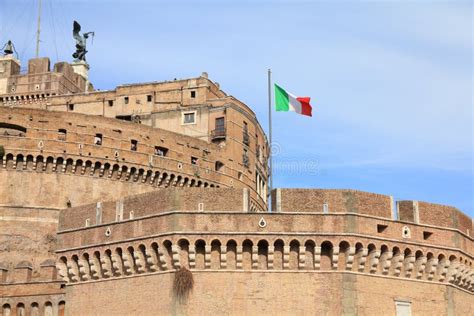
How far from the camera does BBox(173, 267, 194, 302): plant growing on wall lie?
24.3 meters

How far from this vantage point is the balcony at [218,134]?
56.7m

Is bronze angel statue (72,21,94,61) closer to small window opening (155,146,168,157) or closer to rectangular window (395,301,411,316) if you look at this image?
small window opening (155,146,168,157)

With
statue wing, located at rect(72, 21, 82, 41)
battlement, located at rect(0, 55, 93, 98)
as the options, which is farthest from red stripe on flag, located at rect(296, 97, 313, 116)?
statue wing, located at rect(72, 21, 82, 41)

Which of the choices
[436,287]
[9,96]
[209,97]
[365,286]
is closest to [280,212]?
[365,286]

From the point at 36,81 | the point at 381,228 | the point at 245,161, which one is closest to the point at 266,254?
the point at 381,228

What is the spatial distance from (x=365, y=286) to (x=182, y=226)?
577cm

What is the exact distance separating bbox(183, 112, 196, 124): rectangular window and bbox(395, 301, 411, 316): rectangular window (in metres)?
34.2

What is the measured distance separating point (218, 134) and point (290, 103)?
1042 inches

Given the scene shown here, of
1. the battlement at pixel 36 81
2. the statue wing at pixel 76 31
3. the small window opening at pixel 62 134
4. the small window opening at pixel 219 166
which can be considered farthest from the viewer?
the statue wing at pixel 76 31

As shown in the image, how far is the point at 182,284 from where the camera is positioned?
24.3 m

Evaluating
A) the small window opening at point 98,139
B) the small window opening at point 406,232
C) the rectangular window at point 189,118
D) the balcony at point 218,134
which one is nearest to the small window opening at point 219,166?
the balcony at point 218,134

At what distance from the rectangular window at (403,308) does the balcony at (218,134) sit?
105ft

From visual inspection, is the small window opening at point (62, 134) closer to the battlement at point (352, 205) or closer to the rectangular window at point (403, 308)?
the battlement at point (352, 205)

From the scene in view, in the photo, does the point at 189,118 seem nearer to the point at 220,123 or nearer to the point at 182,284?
the point at 220,123
